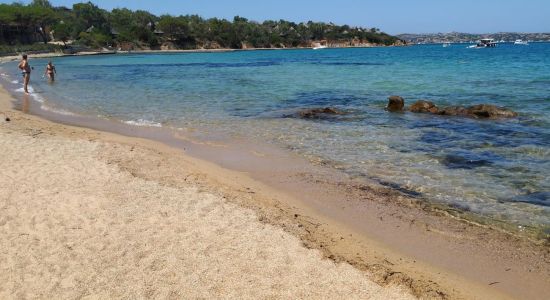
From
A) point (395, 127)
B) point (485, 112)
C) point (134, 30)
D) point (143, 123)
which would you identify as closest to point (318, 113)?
point (395, 127)

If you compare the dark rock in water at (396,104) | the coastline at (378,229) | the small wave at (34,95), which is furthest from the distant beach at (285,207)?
the small wave at (34,95)

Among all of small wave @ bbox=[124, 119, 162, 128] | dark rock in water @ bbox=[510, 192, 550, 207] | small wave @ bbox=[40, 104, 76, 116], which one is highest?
dark rock in water @ bbox=[510, 192, 550, 207]

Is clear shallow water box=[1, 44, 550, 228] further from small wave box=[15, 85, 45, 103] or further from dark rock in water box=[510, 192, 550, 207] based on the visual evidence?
small wave box=[15, 85, 45, 103]

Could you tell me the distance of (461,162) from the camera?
423 inches

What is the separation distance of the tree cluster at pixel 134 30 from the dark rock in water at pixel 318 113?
108 m

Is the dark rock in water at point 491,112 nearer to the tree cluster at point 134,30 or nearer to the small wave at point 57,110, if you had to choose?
the small wave at point 57,110

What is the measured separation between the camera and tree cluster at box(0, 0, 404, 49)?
111688 millimetres

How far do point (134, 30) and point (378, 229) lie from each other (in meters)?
147

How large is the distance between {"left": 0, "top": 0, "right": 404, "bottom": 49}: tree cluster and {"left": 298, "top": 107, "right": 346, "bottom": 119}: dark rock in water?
108283 millimetres

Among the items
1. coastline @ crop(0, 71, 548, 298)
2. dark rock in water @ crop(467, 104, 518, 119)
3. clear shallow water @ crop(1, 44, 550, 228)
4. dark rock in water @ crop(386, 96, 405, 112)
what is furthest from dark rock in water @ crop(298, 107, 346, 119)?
coastline @ crop(0, 71, 548, 298)

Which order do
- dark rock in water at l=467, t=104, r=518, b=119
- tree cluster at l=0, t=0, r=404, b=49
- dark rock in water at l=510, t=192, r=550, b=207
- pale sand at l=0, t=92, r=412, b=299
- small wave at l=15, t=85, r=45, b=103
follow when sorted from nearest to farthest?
pale sand at l=0, t=92, r=412, b=299 < dark rock in water at l=510, t=192, r=550, b=207 < dark rock in water at l=467, t=104, r=518, b=119 < small wave at l=15, t=85, r=45, b=103 < tree cluster at l=0, t=0, r=404, b=49

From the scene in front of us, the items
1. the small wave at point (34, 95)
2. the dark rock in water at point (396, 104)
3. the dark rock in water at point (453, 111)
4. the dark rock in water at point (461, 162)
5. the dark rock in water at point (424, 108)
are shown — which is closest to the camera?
the dark rock in water at point (461, 162)

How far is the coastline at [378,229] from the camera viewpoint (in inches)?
221

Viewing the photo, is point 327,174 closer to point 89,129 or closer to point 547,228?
point 547,228
